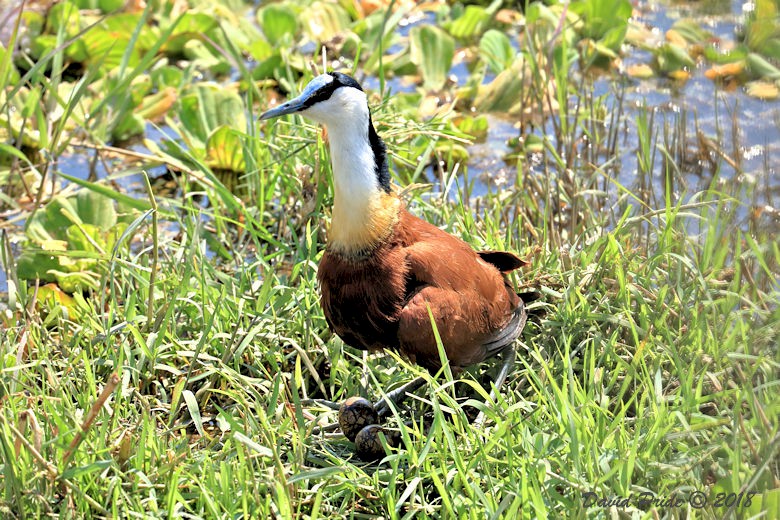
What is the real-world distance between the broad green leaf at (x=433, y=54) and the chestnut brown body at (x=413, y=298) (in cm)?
224

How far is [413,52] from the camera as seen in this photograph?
5.19 m

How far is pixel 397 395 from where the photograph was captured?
10.3 feet

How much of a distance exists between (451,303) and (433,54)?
2556 millimetres

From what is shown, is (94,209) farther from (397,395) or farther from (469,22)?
(469,22)

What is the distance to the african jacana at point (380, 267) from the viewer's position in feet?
9.32

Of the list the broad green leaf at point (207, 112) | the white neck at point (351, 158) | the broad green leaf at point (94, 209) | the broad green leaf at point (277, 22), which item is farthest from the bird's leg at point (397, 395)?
the broad green leaf at point (277, 22)

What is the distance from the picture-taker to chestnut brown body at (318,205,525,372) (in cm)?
288

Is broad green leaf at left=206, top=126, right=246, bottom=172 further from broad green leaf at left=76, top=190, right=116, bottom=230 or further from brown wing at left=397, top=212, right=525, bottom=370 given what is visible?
brown wing at left=397, top=212, right=525, bottom=370

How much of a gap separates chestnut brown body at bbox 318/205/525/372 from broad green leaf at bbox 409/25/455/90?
2.24 metres

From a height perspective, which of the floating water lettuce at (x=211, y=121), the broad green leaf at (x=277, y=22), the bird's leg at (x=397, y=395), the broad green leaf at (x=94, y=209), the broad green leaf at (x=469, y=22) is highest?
the broad green leaf at (x=277, y=22)

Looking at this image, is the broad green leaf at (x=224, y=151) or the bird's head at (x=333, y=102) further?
the broad green leaf at (x=224, y=151)

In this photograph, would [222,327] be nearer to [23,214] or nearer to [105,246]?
[105,246]

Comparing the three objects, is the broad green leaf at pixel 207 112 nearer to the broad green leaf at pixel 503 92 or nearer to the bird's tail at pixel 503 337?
the broad green leaf at pixel 503 92

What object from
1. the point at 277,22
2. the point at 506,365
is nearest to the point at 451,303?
the point at 506,365
